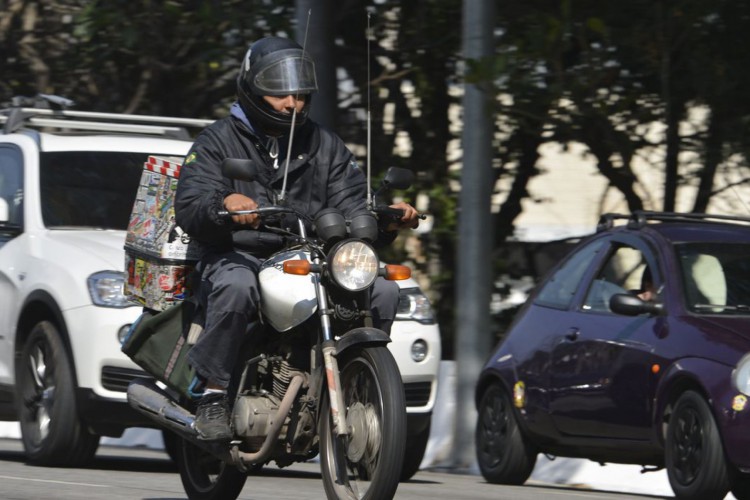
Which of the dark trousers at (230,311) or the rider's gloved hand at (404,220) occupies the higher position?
the rider's gloved hand at (404,220)

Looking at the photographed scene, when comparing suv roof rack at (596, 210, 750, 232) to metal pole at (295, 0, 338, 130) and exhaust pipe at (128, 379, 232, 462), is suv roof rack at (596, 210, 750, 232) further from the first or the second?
metal pole at (295, 0, 338, 130)

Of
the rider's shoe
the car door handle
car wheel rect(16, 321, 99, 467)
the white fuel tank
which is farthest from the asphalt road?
the white fuel tank

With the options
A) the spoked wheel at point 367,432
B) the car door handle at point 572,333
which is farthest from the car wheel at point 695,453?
the spoked wheel at point 367,432

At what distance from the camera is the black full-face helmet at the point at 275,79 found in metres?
6.92

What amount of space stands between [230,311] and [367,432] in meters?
Result: 0.77

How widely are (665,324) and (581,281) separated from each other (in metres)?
1.25

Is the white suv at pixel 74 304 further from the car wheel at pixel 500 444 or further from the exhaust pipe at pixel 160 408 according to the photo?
the exhaust pipe at pixel 160 408

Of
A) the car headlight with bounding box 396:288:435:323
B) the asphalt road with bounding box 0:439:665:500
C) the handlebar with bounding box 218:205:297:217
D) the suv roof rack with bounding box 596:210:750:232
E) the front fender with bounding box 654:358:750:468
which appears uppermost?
the handlebar with bounding box 218:205:297:217

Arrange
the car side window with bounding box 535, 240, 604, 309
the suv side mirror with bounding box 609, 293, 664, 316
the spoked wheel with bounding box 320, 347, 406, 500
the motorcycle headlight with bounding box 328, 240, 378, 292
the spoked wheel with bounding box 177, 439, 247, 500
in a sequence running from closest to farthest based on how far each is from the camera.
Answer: the spoked wheel with bounding box 320, 347, 406, 500, the motorcycle headlight with bounding box 328, 240, 378, 292, the spoked wheel with bounding box 177, 439, 247, 500, the suv side mirror with bounding box 609, 293, 664, 316, the car side window with bounding box 535, 240, 604, 309

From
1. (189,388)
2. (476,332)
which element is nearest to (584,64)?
(476,332)

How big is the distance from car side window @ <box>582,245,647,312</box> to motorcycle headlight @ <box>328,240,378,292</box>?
3560 millimetres

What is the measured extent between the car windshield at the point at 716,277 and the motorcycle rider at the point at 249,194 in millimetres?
2474

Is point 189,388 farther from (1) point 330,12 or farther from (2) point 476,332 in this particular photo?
(1) point 330,12

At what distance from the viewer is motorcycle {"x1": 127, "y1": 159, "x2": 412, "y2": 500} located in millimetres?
6199
